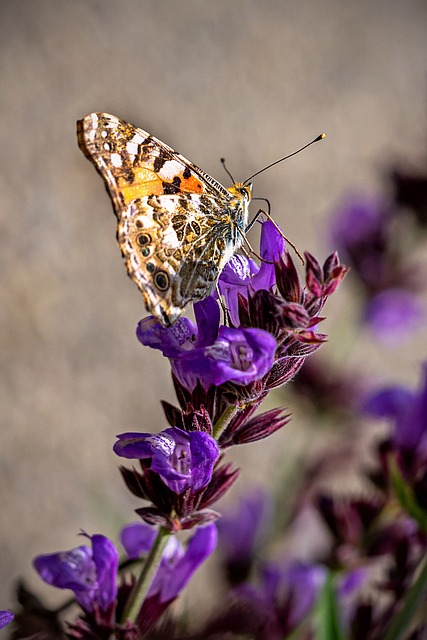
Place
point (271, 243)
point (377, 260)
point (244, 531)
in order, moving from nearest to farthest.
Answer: point (271, 243), point (244, 531), point (377, 260)

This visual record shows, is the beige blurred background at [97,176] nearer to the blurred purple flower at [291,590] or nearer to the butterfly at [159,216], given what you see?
the blurred purple flower at [291,590]

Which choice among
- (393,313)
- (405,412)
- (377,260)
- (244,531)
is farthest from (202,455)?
(393,313)

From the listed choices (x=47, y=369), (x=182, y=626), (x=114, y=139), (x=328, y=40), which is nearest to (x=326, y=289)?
(x=114, y=139)

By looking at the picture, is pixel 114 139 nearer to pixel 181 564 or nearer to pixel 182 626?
pixel 181 564

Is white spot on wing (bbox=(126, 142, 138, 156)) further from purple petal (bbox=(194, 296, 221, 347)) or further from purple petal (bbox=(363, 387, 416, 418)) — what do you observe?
purple petal (bbox=(363, 387, 416, 418))

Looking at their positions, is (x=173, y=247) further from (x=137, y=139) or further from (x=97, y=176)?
(x=97, y=176)

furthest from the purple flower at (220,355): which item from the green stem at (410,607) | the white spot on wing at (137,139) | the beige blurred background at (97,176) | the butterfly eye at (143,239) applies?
the beige blurred background at (97,176)
